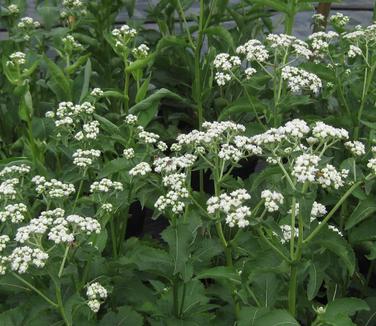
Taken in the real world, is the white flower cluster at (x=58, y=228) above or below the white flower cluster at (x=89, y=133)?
below

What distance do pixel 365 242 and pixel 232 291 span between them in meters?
0.58

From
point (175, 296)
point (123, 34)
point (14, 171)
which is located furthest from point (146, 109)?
point (175, 296)

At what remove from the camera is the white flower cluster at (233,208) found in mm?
1552

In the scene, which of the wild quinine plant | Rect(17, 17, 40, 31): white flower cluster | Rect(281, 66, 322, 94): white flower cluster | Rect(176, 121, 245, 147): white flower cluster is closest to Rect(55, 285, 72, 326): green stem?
the wild quinine plant

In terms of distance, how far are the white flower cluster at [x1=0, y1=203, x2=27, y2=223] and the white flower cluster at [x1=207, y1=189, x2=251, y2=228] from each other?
1.52 feet

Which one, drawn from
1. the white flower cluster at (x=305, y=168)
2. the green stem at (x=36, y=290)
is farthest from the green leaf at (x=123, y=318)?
the white flower cluster at (x=305, y=168)

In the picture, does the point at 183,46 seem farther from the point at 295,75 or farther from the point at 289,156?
the point at 289,156

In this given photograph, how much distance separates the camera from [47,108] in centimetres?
290

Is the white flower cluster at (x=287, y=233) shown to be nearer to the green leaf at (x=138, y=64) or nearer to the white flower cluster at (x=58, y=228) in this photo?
the white flower cluster at (x=58, y=228)

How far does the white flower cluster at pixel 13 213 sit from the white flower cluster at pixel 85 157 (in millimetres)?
261

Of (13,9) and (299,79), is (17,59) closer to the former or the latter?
(13,9)

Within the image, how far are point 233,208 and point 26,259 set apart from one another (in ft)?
1.56

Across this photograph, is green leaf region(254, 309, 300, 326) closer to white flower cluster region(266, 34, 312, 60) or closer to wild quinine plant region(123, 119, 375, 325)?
wild quinine plant region(123, 119, 375, 325)

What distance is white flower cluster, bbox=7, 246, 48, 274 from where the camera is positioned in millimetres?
1490
